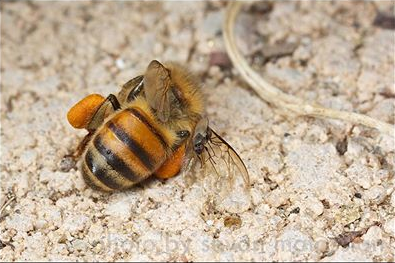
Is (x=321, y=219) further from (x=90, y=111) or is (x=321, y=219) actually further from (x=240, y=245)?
(x=90, y=111)

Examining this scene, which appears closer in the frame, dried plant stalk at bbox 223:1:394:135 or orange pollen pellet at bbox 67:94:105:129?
orange pollen pellet at bbox 67:94:105:129

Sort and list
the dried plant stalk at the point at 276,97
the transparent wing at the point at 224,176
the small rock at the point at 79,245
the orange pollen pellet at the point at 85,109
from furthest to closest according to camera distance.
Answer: the dried plant stalk at the point at 276,97 < the orange pollen pellet at the point at 85,109 < the transparent wing at the point at 224,176 < the small rock at the point at 79,245

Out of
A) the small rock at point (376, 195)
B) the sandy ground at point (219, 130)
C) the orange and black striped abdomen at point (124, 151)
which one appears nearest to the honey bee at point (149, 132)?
the orange and black striped abdomen at point (124, 151)

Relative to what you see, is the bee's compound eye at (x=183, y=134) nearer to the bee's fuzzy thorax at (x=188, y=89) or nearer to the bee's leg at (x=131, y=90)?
the bee's fuzzy thorax at (x=188, y=89)

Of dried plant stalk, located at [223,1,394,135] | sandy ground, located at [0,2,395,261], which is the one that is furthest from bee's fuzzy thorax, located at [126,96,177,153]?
dried plant stalk, located at [223,1,394,135]

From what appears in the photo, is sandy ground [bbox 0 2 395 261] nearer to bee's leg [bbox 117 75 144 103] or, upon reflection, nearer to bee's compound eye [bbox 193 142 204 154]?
bee's compound eye [bbox 193 142 204 154]

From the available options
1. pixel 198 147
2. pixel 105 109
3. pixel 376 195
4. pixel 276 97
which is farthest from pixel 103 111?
pixel 376 195

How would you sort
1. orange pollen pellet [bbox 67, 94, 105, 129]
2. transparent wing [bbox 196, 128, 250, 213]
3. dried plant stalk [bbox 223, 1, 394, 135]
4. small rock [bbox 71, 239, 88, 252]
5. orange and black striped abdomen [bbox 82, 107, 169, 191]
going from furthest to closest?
dried plant stalk [bbox 223, 1, 394, 135], orange pollen pellet [bbox 67, 94, 105, 129], transparent wing [bbox 196, 128, 250, 213], small rock [bbox 71, 239, 88, 252], orange and black striped abdomen [bbox 82, 107, 169, 191]

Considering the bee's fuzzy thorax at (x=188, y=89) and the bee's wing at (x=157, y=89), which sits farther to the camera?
the bee's fuzzy thorax at (x=188, y=89)
